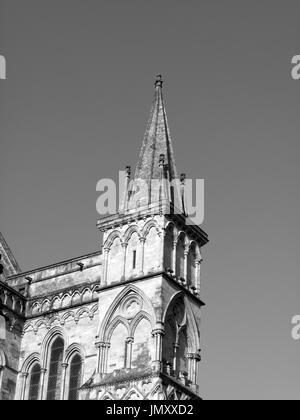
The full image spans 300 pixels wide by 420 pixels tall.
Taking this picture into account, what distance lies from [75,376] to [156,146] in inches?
375

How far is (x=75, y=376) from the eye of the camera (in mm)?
38594

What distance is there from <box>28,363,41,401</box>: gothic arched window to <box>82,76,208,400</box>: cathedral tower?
342cm

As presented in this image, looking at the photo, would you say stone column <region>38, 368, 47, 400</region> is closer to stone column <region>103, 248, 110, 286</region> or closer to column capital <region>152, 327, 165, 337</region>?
stone column <region>103, 248, 110, 286</region>

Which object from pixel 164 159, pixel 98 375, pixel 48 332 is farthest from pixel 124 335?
pixel 164 159

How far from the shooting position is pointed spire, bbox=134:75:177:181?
131ft

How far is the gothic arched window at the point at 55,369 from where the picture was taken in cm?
3887

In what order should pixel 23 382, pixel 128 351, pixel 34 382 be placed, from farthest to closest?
pixel 23 382, pixel 34 382, pixel 128 351

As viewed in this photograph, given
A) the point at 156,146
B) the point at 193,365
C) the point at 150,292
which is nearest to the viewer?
the point at 150,292

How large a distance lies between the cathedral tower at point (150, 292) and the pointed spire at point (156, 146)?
51 mm

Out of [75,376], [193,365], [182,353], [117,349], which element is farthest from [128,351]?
[75,376]

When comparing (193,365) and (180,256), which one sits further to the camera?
(180,256)

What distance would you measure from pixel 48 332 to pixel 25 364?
60.8 inches

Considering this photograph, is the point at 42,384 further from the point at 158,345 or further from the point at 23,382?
the point at 158,345

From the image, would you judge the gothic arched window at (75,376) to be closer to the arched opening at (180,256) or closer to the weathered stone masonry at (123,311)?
the weathered stone masonry at (123,311)
